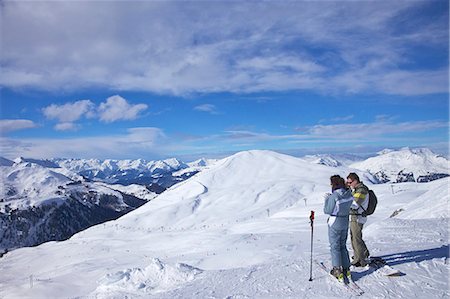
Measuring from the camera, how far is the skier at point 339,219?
33.1 ft

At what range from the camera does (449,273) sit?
10.7m

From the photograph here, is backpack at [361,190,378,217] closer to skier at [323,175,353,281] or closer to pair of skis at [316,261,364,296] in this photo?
skier at [323,175,353,281]

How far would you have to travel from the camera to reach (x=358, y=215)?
11.2 m

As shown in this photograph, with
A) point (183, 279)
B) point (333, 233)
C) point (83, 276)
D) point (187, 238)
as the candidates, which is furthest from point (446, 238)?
point (187, 238)

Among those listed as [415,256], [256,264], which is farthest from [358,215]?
[256,264]

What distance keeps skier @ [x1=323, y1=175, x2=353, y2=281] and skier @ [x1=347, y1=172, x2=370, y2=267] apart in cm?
87

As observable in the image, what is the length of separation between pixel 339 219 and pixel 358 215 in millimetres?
1315

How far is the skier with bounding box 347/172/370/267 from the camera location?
10922 millimetres

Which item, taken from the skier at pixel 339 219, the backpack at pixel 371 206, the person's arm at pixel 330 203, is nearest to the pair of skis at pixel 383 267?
the skier at pixel 339 219

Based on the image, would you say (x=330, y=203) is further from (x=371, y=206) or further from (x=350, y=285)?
(x=350, y=285)

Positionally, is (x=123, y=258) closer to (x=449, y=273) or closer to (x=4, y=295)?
(x=4, y=295)

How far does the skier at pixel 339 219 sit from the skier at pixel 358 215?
2.85ft

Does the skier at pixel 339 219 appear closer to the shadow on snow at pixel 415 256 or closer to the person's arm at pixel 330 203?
the person's arm at pixel 330 203

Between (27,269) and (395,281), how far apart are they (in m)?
45.1
